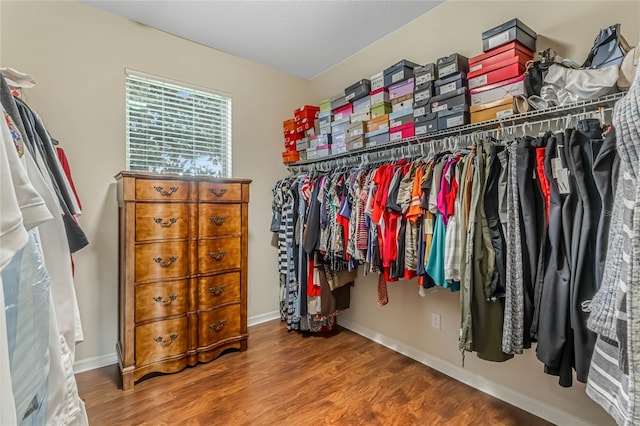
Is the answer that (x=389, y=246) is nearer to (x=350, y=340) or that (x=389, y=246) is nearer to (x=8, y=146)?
(x=350, y=340)

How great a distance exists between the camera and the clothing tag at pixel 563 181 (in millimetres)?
1233

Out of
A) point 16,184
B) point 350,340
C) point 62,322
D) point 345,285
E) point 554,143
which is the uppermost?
point 554,143

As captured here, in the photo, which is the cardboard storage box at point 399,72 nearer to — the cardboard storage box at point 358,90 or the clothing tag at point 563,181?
the cardboard storage box at point 358,90

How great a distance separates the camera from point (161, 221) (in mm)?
2070

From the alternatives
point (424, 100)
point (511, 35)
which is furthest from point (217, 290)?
point (511, 35)

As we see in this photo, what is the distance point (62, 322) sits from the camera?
909mm

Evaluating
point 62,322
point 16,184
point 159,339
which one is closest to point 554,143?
point 16,184

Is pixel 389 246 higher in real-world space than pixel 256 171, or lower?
lower

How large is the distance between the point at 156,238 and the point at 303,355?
142 cm

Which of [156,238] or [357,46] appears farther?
[357,46]

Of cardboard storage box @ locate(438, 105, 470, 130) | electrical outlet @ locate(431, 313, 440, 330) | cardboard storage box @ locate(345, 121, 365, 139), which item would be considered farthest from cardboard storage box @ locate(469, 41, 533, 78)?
electrical outlet @ locate(431, 313, 440, 330)

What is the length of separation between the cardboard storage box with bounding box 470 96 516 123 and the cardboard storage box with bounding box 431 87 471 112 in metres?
0.07

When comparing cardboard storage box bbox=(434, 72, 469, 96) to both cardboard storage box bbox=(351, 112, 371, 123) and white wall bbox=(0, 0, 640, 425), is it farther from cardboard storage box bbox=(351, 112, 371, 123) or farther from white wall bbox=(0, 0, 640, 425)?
cardboard storage box bbox=(351, 112, 371, 123)

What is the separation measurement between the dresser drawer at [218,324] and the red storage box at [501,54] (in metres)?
2.34
